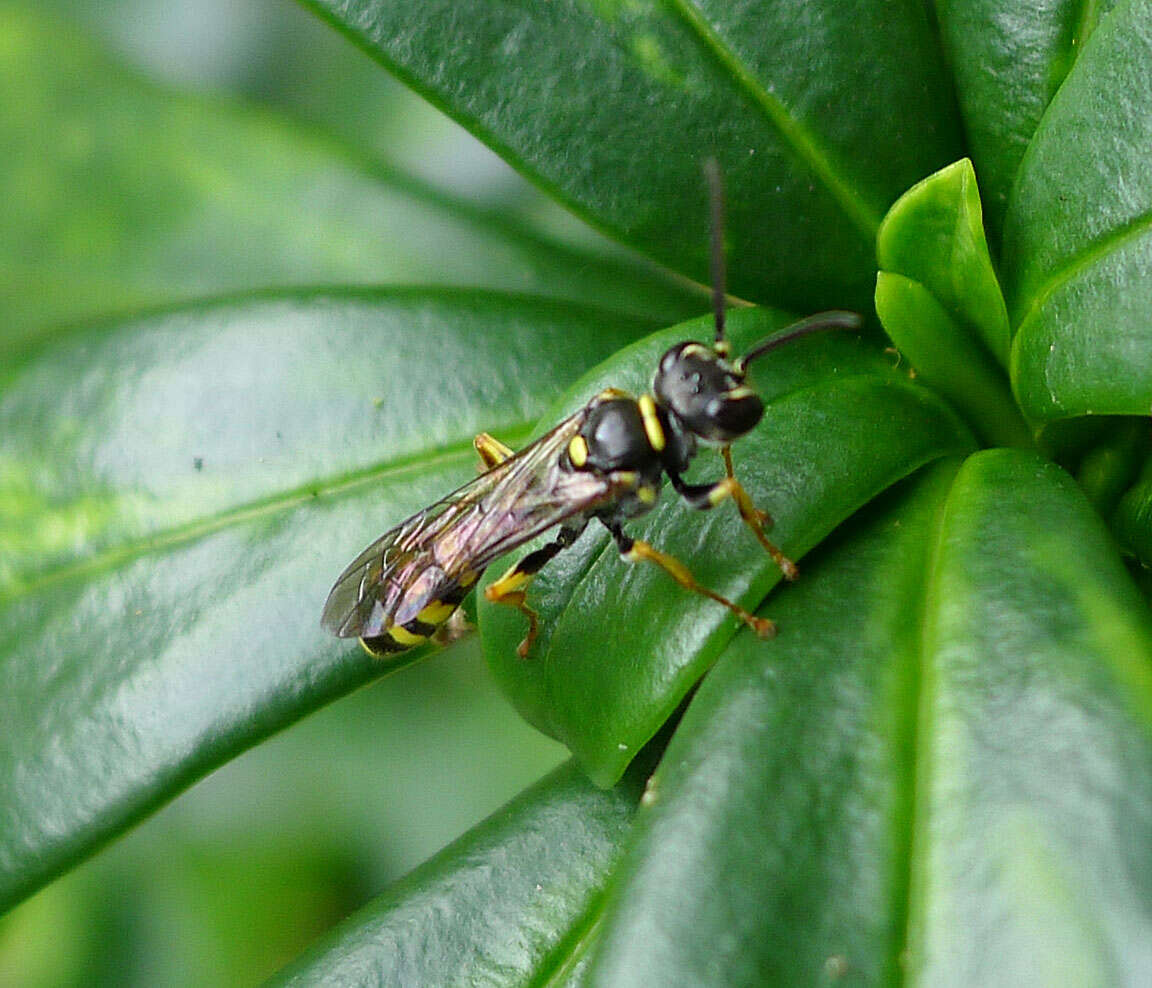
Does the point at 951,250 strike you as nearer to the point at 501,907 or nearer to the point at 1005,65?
the point at 1005,65

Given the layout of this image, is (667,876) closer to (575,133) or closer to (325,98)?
(575,133)

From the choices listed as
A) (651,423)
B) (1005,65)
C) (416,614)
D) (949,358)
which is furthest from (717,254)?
(416,614)

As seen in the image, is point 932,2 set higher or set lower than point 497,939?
higher

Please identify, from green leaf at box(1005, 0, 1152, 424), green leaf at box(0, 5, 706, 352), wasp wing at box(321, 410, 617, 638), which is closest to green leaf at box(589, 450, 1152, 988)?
green leaf at box(1005, 0, 1152, 424)

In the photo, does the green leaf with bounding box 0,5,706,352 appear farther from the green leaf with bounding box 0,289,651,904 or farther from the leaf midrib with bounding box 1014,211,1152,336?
the leaf midrib with bounding box 1014,211,1152,336

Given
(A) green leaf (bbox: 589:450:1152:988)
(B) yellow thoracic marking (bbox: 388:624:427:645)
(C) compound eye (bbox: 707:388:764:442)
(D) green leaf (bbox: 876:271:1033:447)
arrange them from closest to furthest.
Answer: (A) green leaf (bbox: 589:450:1152:988), (C) compound eye (bbox: 707:388:764:442), (D) green leaf (bbox: 876:271:1033:447), (B) yellow thoracic marking (bbox: 388:624:427:645)

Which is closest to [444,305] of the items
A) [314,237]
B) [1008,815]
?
[314,237]
